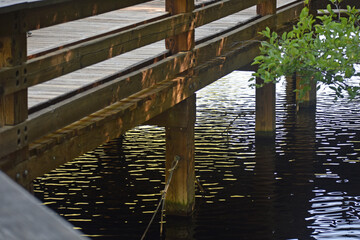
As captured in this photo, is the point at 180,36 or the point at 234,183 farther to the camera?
the point at 234,183

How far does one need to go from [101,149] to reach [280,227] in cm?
461

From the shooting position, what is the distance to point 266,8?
10688 mm

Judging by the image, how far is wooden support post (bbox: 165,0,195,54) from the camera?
732 cm

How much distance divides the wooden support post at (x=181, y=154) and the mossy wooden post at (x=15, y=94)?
Answer: 3612 millimetres

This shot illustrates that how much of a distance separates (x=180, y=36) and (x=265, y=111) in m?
5.81

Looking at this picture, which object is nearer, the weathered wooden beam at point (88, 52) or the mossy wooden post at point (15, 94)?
the mossy wooden post at point (15, 94)

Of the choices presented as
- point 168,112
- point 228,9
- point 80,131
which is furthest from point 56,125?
point 228,9

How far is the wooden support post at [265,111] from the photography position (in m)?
13.0

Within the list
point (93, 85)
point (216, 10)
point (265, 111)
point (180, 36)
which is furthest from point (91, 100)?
point (265, 111)

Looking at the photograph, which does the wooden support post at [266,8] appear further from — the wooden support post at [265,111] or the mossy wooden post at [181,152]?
the mossy wooden post at [181,152]

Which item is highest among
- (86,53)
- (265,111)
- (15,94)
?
(86,53)

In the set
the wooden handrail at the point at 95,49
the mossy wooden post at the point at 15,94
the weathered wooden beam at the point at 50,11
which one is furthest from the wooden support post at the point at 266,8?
the mossy wooden post at the point at 15,94

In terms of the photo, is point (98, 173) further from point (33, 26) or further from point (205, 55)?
point (33, 26)

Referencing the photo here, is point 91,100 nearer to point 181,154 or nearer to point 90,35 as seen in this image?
point 90,35
